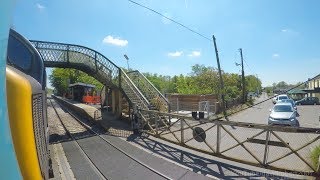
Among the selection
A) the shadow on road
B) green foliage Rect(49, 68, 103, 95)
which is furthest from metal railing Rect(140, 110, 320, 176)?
green foliage Rect(49, 68, 103, 95)

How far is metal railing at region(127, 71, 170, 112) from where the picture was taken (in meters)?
19.6

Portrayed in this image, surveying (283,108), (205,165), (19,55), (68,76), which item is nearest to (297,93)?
(68,76)

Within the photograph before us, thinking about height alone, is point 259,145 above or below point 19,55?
below

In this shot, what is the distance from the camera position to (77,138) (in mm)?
15789

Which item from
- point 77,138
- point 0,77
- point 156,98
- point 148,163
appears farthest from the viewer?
point 156,98

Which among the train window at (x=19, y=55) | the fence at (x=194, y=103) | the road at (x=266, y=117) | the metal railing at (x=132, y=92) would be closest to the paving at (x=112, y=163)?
the metal railing at (x=132, y=92)

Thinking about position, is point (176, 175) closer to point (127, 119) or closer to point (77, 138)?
point (77, 138)

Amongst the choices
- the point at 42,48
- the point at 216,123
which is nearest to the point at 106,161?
the point at 216,123

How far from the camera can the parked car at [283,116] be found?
63.1 feet

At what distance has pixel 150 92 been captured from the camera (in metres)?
21.4

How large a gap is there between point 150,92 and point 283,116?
31.4ft

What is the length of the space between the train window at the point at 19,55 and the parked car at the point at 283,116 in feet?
60.1

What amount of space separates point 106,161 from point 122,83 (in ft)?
35.3

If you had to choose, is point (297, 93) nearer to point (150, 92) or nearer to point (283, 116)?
point (283, 116)
